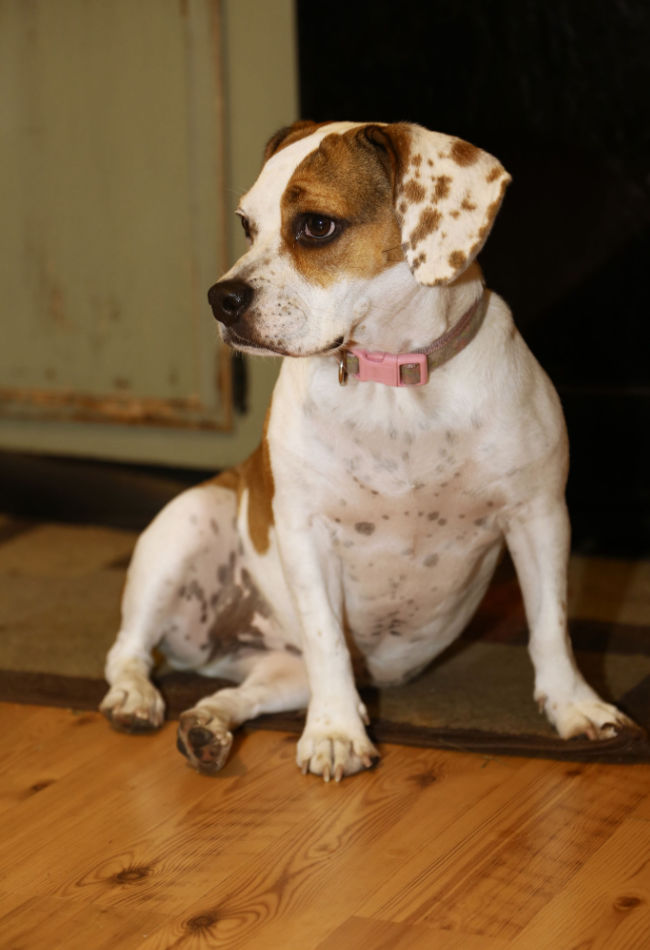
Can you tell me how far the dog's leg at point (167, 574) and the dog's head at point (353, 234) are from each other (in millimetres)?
623

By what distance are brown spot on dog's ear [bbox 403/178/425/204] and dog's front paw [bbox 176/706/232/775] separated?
3.12 feet

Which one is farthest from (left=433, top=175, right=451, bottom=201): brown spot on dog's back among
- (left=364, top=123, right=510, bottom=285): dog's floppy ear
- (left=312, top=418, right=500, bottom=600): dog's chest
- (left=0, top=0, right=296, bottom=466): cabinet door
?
(left=0, top=0, right=296, bottom=466): cabinet door

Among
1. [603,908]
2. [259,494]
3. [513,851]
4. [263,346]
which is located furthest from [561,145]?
[603,908]

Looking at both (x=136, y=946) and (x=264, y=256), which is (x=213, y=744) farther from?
(x=264, y=256)

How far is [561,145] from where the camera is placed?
3.52 meters

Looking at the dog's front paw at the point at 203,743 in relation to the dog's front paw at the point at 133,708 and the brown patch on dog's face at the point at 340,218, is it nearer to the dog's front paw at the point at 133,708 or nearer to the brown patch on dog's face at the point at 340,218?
the dog's front paw at the point at 133,708

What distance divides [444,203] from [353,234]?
15 cm

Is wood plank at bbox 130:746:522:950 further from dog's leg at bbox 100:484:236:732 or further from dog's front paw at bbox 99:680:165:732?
dog's leg at bbox 100:484:236:732

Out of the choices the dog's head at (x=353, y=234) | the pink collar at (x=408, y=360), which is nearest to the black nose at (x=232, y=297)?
the dog's head at (x=353, y=234)

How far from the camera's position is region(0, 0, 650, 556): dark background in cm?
345

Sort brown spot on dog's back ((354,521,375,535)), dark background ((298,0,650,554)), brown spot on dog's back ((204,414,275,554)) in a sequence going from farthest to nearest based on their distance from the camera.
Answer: dark background ((298,0,650,554)) → brown spot on dog's back ((204,414,275,554)) → brown spot on dog's back ((354,521,375,535))

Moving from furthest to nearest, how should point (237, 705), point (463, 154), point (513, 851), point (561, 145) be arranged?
point (561, 145)
point (237, 705)
point (463, 154)
point (513, 851)

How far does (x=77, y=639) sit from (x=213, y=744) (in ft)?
2.80

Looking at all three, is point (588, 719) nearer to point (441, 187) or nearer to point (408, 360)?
point (408, 360)
